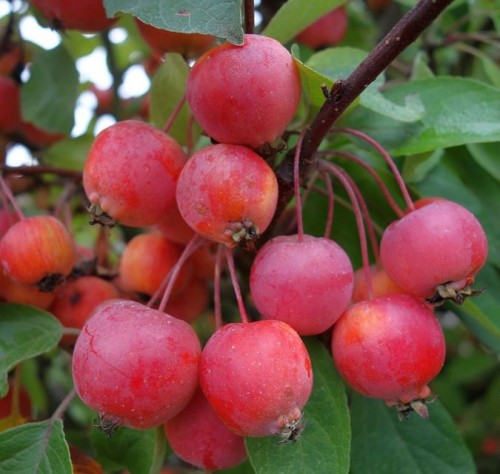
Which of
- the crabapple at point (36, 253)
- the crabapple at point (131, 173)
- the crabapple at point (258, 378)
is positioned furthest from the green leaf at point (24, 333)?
the crabapple at point (258, 378)

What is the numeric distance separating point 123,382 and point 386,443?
65 centimetres

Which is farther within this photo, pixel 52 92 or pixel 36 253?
pixel 52 92

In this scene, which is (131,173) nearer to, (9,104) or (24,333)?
(24,333)

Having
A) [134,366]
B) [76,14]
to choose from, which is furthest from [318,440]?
[76,14]

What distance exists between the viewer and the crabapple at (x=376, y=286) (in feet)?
3.73

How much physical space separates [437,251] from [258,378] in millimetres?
333

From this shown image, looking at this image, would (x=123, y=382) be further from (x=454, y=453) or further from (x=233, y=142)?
(x=454, y=453)

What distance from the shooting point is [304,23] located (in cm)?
127

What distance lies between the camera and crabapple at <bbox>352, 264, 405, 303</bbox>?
1138mm

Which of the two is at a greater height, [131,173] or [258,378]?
[131,173]

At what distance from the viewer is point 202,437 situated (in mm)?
1035

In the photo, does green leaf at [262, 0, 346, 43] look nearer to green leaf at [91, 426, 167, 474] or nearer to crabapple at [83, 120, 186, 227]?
crabapple at [83, 120, 186, 227]

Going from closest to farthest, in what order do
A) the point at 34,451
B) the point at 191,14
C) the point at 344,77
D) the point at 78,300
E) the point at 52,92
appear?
the point at 191,14 → the point at 34,451 → the point at 344,77 → the point at 78,300 → the point at 52,92

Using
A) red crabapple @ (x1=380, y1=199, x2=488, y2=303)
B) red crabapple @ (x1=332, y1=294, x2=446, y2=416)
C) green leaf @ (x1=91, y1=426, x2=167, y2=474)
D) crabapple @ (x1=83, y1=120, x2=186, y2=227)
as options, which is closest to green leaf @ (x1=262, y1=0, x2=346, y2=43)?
crabapple @ (x1=83, y1=120, x2=186, y2=227)
